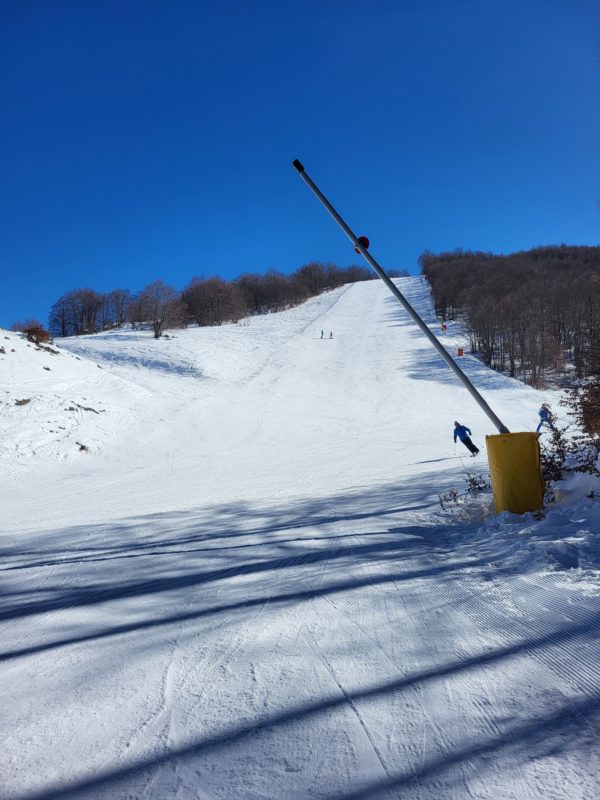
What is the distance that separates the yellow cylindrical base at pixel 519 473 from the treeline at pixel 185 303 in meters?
41.0

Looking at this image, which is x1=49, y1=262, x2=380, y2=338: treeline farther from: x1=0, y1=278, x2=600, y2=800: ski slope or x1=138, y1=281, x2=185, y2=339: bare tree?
x1=0, y1=278, x2=600, y2=800: ski slope

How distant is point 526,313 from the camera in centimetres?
4625

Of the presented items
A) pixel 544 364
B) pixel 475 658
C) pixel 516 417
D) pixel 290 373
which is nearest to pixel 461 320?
pixel 544 364

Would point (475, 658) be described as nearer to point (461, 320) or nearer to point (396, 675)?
point (396, 675)

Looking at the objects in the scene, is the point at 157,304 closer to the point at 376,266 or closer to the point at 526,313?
the point at 526,313

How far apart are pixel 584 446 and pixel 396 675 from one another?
562 centimetres

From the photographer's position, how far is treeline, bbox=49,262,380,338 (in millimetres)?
44062

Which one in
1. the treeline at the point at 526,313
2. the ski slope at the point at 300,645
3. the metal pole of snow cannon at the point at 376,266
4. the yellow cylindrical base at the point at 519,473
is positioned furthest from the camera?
the treeline at the point at 526,313

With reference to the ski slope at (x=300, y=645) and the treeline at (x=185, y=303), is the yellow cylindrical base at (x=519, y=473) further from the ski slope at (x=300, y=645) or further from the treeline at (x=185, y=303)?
the treeline at (x=185, y=303)

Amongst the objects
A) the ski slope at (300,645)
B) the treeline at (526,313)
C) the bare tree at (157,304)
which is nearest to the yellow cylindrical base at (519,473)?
the ski slope at (300,645)

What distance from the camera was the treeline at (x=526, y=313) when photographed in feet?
139

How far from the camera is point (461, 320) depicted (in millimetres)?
62312

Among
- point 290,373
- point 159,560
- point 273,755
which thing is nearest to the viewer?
point 273,755

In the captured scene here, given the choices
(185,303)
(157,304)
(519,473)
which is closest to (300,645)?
(519,473)
